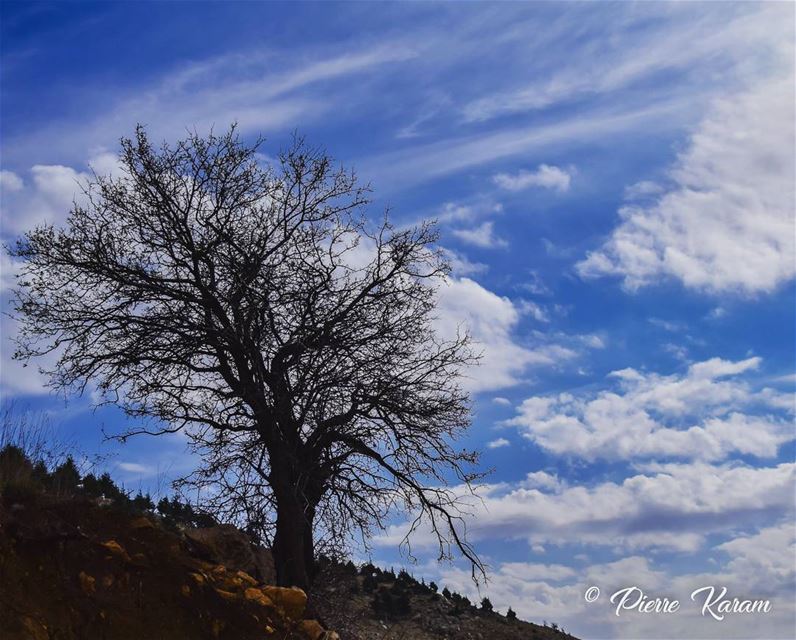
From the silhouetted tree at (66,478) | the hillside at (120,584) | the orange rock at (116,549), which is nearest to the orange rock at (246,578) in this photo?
the hillside at (120,584)

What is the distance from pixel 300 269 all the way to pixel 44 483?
5.50 m

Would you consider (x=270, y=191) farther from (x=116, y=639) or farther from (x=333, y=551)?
(x=116, y=639)

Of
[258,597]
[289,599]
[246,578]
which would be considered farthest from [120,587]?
[289,599]

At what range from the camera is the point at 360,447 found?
14.7m

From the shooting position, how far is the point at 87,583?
935 centimetres

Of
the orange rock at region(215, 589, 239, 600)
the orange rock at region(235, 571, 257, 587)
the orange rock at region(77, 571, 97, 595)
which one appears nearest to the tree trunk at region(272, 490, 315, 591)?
the orange rock at region(235, 571, 257, 587)

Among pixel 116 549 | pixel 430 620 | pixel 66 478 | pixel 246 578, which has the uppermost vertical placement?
pixel 66 478

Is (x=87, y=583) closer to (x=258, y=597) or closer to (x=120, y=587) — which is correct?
(x=120, y=587)

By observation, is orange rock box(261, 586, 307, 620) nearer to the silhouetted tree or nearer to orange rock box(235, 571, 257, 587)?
orange rock box(235, 571, 257, 587)

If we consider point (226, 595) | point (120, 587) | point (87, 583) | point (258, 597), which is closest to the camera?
point (87, 583)

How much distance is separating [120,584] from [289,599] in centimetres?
249

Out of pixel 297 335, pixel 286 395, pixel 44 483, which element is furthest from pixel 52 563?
pixel 297 335

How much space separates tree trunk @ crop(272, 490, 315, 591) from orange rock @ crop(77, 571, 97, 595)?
4.37 m

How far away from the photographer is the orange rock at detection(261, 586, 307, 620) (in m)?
11.1
